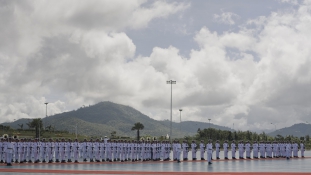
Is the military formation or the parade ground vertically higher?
the military formation

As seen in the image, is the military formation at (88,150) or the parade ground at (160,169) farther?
the military formation at (88,150)

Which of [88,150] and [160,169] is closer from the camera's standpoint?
[160,169]

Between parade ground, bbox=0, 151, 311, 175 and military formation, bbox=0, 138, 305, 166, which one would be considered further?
military formation, bbox=0, 138, 305, 166

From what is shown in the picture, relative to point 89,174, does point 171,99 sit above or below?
above

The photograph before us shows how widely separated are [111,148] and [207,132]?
4008 inches

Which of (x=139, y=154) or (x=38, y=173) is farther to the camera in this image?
(x=139, y=154)

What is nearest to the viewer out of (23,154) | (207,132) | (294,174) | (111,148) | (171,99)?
(294,174)

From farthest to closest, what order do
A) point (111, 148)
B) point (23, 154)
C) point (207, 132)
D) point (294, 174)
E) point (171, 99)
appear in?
point (207, 132)
point (171, 99)
point (111, 148)
point (23, 154)
point (294, 174)

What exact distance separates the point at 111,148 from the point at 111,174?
1182 cm

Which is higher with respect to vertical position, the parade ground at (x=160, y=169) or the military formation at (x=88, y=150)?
the military formation at (x=88, y=150)

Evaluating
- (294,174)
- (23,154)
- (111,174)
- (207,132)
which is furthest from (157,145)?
(207,132)

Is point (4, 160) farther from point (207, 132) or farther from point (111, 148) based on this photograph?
point (207, 132)

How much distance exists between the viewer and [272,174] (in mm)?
22250

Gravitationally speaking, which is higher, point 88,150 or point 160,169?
point 88,150
